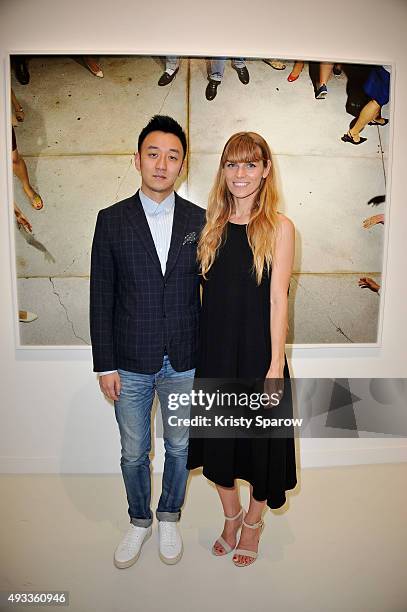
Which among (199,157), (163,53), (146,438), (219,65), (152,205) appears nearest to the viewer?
(152,205)

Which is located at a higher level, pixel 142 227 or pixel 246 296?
pixel 142 227

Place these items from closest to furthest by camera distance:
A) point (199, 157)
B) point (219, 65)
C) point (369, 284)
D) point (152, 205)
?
point (152, 205) → point (219, 65) → point (199, 157) → point (369, 284)

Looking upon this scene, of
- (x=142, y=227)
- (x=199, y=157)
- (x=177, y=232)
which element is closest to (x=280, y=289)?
(x=177, y=232)

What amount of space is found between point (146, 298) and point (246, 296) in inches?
14.7

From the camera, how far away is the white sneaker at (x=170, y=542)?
1745mm

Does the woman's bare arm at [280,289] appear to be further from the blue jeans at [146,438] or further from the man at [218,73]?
the man at [218,73]

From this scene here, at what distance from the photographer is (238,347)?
1646 millimetres

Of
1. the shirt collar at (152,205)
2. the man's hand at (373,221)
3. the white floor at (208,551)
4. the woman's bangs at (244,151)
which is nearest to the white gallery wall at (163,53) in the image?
the man's hand at (373,221)

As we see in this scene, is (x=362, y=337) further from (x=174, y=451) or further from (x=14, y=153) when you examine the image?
(x=14, y=153)

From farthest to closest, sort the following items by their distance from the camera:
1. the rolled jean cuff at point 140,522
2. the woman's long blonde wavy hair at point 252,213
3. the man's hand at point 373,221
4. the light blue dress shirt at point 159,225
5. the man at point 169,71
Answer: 1. the man's hand at point 373,221
2. the man at point 169,71
3. the rolled jean cuff at point 140,522
4. the light blue dress shirt at point 159,225
5. the woman's long blonde wavy hair at point 252,213

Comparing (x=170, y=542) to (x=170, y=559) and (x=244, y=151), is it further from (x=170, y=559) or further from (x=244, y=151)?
(x=244, y=151)

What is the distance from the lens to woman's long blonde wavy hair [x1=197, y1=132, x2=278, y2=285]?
155 cm

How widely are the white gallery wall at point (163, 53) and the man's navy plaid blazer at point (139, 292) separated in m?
0.71

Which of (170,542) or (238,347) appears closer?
(238,347)
